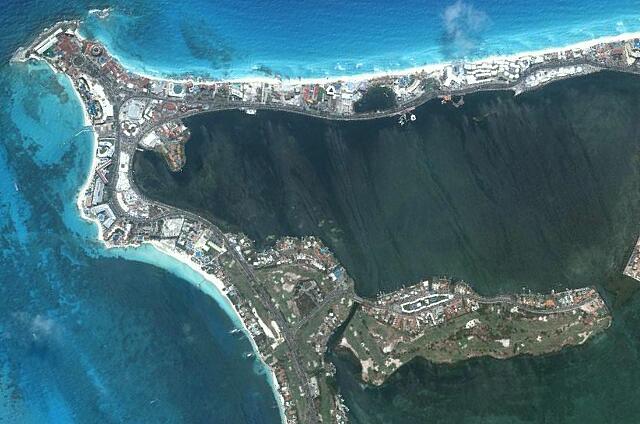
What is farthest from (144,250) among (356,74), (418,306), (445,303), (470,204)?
(470,204)

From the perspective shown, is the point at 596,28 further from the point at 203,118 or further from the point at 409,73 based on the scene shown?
the point at 203,118

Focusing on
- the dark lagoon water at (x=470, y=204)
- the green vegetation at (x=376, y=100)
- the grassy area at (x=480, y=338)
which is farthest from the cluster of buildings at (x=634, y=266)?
the green vegetation at (x=376, y=100)

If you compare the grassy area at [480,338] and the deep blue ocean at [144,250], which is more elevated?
the deep blue ocean at [144,250]

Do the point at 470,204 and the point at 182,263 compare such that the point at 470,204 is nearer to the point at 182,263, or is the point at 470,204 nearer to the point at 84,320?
the point at 182,263

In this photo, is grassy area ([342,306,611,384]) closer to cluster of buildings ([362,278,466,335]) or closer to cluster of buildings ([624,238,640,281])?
cluster of buildings ([362,278,466,335])

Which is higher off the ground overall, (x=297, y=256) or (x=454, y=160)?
(x=454, y=160)

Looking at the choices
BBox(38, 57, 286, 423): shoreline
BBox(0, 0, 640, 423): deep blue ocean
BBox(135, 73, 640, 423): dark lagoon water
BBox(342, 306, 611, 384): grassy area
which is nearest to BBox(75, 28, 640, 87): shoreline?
BBox(0, 0, 640, 423): deep blue ocean

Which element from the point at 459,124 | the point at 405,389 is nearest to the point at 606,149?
the point at 459,124

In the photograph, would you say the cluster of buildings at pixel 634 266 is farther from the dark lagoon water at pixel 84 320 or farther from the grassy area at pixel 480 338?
the dark lagoon water at pixel 84 320
